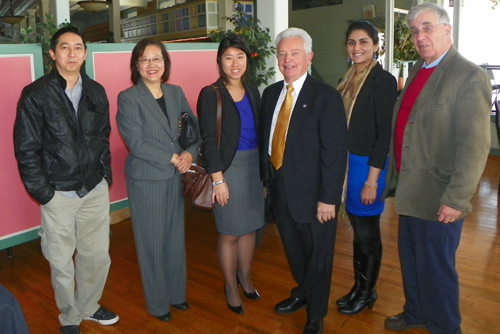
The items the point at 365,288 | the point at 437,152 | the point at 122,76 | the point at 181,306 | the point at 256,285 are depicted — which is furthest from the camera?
the point at 122,76

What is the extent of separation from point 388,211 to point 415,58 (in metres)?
5.09

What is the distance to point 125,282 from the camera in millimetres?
3438

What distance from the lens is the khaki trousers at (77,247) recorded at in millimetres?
2539

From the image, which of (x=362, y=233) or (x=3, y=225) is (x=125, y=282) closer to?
(x=3, y=225)

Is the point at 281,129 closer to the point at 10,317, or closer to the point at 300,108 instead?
the point at 300,108

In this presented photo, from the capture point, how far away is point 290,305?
2943 millimetres

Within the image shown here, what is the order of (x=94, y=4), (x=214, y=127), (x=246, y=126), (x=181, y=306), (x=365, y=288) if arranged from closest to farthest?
(x=214, y=127) < (x=246, y=126) < (x=365, y=288) < (x=181, y=306) < (x=94, y=4)

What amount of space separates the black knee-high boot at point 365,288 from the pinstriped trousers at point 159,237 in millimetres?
1050

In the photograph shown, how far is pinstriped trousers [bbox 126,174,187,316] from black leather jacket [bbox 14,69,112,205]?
0.97 feet

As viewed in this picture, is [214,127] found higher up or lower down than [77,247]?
higher up

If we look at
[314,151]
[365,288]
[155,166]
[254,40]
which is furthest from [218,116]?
[254,40]

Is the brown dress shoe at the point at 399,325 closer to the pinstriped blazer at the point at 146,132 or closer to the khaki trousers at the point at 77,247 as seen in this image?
the pinstriped blazer at the point at 146,132

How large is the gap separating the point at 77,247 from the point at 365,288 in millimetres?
1717

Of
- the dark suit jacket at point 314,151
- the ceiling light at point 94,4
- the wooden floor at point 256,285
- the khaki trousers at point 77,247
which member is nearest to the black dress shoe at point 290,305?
the wooden floor at point 256,285
